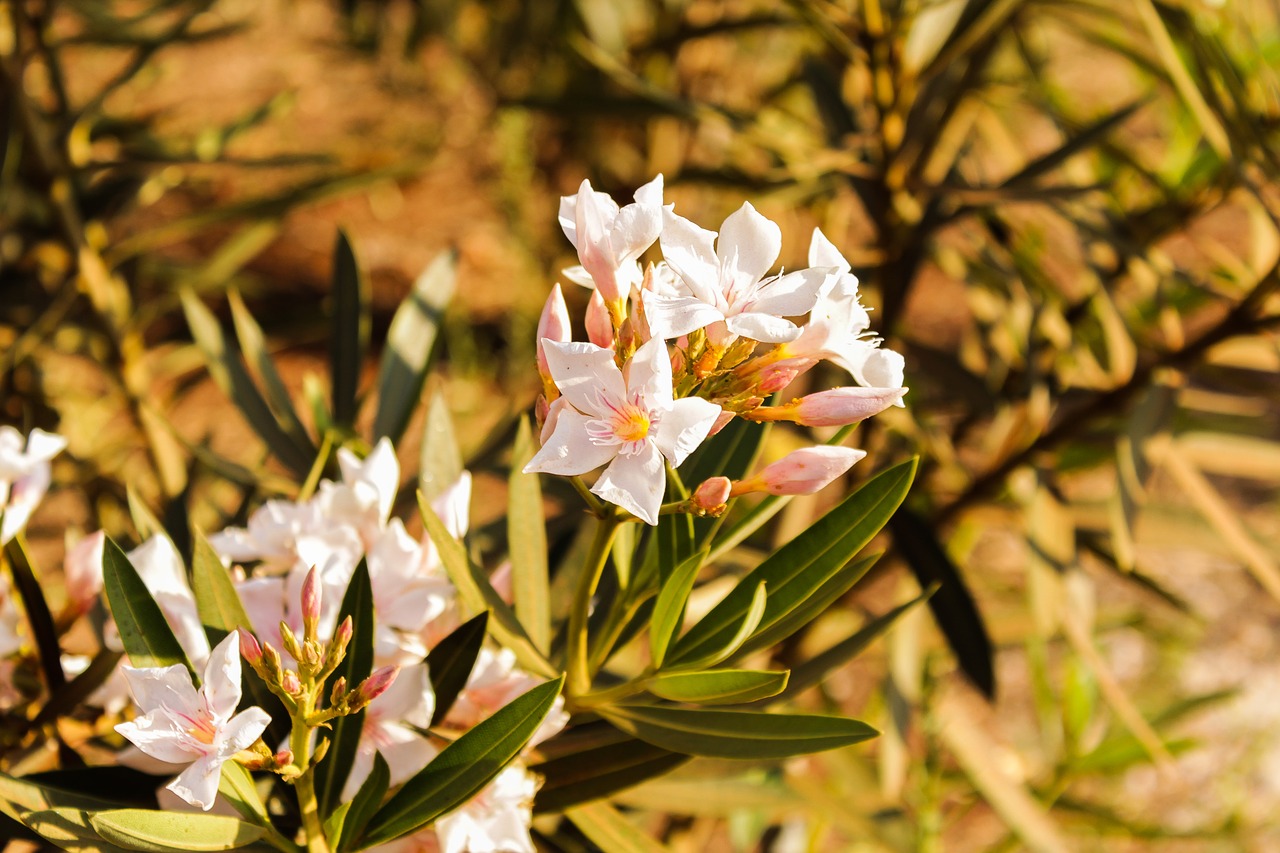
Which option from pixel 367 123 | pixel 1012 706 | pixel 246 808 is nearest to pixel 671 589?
pixel 246 808

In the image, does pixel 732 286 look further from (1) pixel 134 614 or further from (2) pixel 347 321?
(2) pixel 347 321

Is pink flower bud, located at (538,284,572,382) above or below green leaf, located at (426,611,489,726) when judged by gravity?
above

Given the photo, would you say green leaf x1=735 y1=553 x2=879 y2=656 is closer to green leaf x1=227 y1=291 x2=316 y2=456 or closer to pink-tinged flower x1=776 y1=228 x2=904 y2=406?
pink-tinged flower x1=776 y1=228 x2=904 y2=406

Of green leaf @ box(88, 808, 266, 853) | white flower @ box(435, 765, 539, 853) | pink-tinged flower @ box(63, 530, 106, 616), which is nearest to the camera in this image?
green leaf @ box(88, 808, 266, 853)

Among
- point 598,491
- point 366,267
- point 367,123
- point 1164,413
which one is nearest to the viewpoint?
point 598,491

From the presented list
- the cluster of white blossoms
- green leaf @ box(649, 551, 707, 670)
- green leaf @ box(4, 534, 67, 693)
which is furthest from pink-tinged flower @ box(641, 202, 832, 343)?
green leaf @ box(4, 534, 67, 693)

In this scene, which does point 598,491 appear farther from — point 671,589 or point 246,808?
point 246,808
